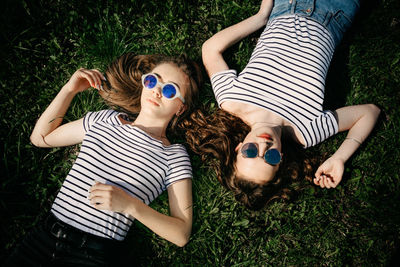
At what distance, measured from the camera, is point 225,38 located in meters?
3.46

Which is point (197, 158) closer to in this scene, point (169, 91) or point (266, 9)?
point (169, 91)

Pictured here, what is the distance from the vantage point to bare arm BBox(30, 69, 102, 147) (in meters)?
3.13

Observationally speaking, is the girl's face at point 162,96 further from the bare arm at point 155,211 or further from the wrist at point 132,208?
the wrist at point 132,208

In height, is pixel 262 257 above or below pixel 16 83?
below

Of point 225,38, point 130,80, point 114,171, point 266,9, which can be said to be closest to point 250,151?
point 114,171

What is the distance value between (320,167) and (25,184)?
12.5ft

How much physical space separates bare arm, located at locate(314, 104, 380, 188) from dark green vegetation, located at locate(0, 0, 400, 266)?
318 mm

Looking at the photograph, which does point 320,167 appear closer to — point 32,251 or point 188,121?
point 188,121

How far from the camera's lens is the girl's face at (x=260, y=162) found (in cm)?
273

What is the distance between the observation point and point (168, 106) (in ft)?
9.80

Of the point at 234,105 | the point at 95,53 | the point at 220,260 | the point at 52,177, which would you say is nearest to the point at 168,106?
the point at 234,105

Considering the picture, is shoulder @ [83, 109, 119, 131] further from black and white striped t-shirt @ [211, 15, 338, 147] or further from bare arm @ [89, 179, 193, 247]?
black and white striped t-shirt @ [211, 15, 338, 147]

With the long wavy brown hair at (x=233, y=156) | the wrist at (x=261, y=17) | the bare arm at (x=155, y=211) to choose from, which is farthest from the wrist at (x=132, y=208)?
the wrist at (x=261, y=17)

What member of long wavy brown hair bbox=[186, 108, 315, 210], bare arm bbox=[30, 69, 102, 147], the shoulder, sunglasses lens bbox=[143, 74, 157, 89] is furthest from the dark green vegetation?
sunglasses lens bbox=[143, 74, 157, 89]
